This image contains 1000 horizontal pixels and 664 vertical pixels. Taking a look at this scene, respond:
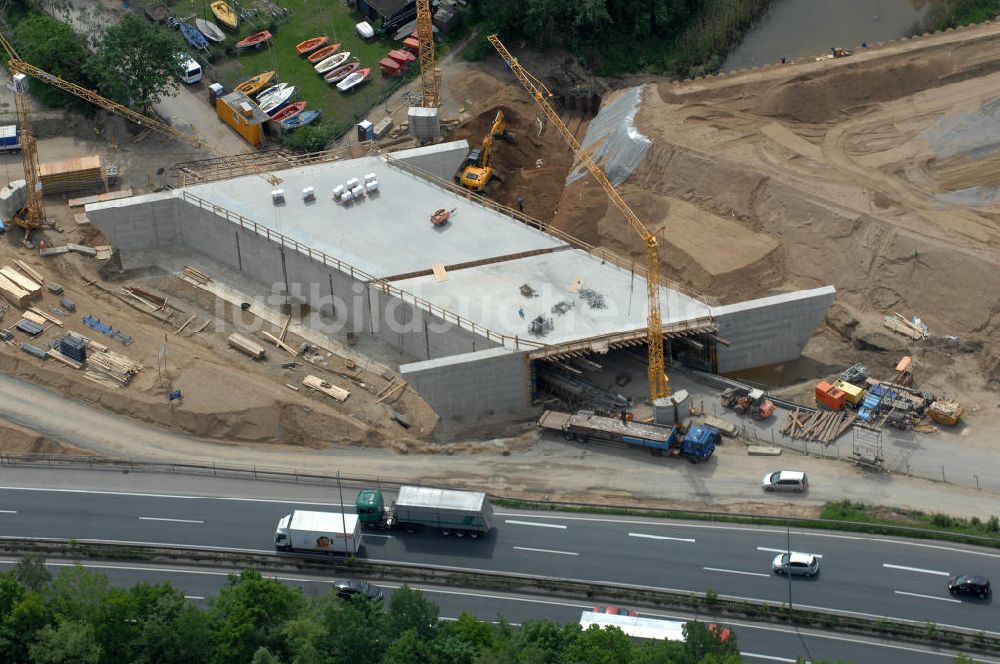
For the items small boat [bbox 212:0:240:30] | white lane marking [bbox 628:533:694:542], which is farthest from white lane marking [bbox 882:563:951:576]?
small boat [bbox 212:0:240:30]

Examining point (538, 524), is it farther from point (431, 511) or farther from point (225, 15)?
point (225, 15)

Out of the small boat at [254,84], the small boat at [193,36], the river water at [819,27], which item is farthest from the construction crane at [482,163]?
the small boat at [193,36]

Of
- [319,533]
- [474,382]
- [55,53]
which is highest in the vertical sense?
[55,53]

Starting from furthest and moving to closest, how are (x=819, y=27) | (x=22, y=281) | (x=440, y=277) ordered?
(x=819, y=27) → (x=22, y=281) → (x=440, y=277)

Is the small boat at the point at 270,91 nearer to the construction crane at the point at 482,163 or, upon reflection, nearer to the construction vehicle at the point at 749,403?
the construction crane at the point at 482,163

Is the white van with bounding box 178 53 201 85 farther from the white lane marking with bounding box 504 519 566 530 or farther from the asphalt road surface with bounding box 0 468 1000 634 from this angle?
the white lane marking with bounding box 504 519 566 530

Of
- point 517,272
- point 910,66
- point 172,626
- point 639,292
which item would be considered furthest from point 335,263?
point 910,66

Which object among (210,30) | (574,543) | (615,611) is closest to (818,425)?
(574,543)
